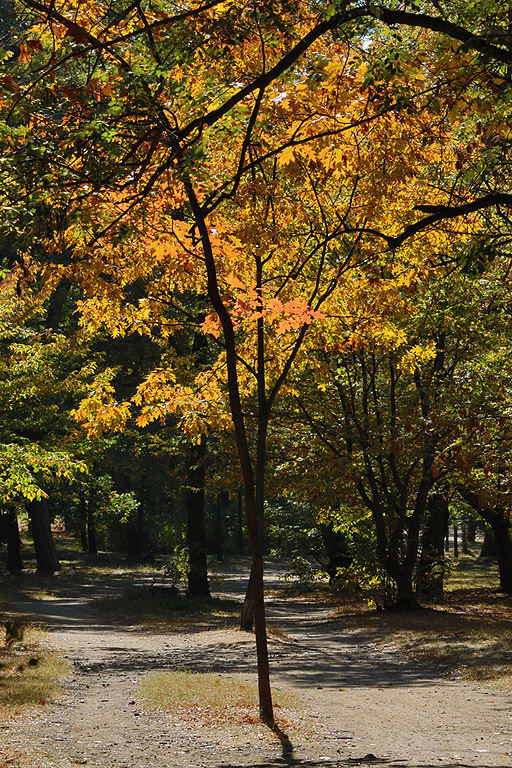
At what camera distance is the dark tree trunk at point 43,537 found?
31.4 meters

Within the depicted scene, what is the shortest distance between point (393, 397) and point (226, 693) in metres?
10.4

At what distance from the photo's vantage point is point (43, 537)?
3188 cm

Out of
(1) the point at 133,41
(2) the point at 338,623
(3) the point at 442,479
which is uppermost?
(1) the point at 133,41

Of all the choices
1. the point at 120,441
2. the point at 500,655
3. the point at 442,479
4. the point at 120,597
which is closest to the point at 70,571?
the point at 120,441

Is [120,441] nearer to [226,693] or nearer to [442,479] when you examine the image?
[442,479]

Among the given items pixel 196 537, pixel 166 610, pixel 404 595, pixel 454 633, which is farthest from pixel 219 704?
pixel 196 537

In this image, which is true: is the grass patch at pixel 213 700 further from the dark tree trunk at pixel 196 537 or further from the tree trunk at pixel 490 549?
the tree trunk at pixel 490 549

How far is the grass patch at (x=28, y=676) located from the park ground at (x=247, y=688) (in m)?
0.03

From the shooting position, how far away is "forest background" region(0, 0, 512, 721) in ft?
23.2

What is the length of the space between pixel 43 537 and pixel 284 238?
2341cm

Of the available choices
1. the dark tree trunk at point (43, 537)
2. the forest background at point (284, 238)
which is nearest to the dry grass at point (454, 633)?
the forest background at point (284, 238)

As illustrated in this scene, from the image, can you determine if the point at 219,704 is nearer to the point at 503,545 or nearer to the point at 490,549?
the point at 503,545

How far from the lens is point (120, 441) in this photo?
30719 mm

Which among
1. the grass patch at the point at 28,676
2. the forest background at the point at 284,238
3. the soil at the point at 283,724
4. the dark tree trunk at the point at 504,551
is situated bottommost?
the soil at the point at 283,724
